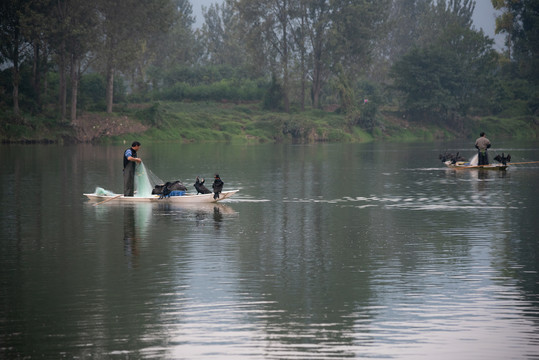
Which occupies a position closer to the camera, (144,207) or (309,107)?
(144,207)

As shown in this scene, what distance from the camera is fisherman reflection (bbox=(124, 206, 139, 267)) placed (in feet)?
57.6

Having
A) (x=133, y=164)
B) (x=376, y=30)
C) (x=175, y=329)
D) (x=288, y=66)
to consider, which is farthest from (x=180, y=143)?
(x=175, y=329)

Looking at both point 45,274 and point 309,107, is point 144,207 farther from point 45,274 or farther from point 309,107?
point 309,107

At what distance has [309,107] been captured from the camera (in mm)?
115500

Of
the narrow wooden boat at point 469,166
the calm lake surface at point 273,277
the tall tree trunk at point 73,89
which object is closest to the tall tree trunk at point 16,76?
the tall tree trunk at point 73,89

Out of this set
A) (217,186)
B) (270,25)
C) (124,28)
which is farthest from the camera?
(270,25)

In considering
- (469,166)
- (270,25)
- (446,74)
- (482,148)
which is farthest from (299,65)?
(482,148)

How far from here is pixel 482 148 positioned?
149 ft

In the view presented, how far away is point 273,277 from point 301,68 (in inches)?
3874

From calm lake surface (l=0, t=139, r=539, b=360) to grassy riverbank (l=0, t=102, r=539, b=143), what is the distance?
52929 millimetres

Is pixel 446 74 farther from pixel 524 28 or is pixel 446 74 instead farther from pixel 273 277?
pixel 273 277

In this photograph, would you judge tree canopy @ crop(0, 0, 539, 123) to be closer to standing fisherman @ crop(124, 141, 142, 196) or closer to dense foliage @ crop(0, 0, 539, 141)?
dense foliage @ crop(0, 0, 539, 141)

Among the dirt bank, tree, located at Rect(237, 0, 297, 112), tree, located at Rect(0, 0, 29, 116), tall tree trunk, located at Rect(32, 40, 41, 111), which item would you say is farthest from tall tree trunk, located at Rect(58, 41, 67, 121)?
tree, located at Rect(237, 0, 297, 112)

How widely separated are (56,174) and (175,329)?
32009 millimetres
